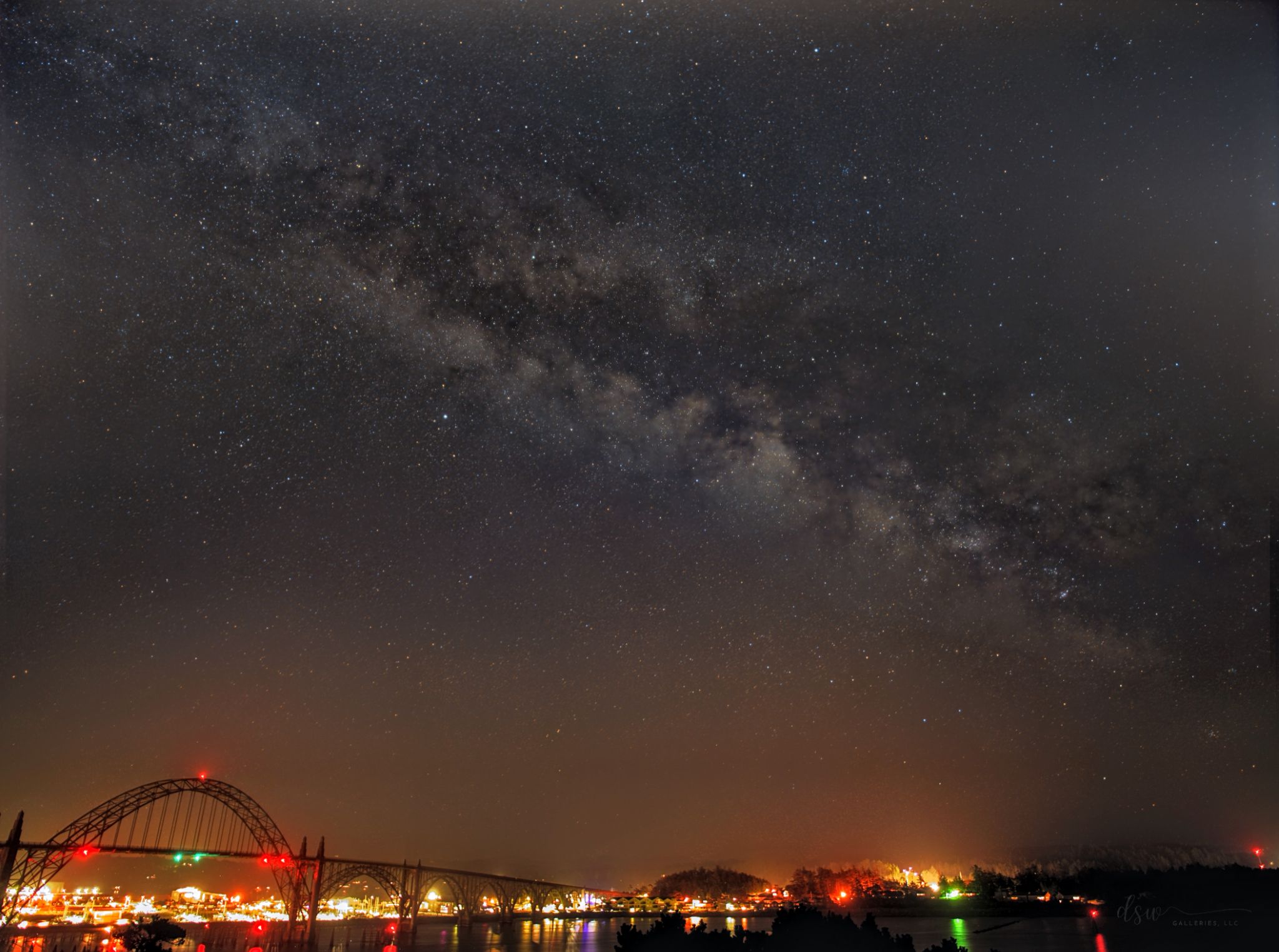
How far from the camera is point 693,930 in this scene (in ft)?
111

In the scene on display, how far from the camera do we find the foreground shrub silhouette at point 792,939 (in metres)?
29.0

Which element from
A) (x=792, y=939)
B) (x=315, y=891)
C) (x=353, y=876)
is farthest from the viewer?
(x=353, y=876)

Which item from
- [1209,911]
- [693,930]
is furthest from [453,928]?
[693,930]

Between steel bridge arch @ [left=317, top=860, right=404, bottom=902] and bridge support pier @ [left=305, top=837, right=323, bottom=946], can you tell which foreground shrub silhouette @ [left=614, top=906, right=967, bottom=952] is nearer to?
bridge support pier @ [left=305, top=837, right=323, bottom=946]

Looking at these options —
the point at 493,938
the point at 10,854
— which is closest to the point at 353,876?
the point at 493,938

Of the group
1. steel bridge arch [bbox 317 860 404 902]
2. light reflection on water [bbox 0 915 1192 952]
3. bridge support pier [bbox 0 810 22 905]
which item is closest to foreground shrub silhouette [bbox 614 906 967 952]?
light reflection on water [bbox 0 915 1192 952]

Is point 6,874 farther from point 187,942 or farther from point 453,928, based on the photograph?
point 453,928

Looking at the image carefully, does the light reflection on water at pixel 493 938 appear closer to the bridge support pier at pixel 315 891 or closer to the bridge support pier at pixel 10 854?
the bridge support pier at pixel 315 891

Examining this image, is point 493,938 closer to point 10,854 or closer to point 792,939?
point 10,854

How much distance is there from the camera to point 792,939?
30672mm

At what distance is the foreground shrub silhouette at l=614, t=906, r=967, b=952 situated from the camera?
29000mm

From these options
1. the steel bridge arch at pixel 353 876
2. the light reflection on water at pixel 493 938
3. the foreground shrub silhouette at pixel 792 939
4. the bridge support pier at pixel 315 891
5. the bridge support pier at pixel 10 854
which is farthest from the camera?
the steel bridge arch at pixel 353 876


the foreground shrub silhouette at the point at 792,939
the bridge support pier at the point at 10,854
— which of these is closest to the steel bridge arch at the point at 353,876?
the bridge support pier at the point at 10,854

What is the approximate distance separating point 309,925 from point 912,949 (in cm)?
8145
